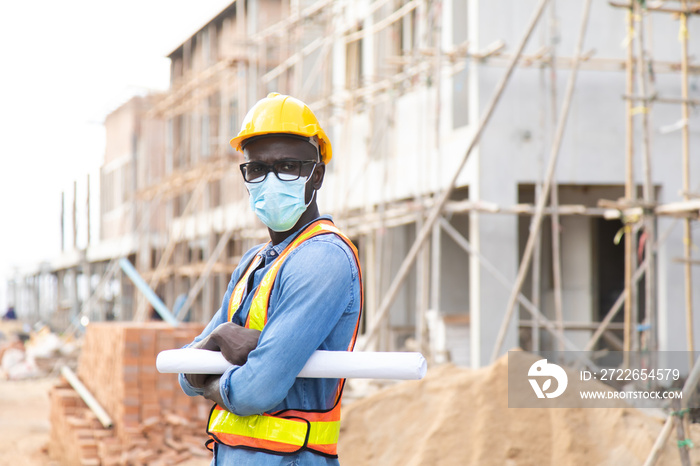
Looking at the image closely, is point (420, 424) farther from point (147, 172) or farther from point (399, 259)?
point (147, 172)

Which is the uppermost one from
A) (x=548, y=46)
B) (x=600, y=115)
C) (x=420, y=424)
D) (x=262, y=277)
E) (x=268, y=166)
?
(x=548, y=46)

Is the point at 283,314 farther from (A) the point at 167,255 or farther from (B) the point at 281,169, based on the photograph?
(A) the point at 167,255

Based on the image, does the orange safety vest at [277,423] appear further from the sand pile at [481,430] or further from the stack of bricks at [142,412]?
the stack of bricks at [142,412]

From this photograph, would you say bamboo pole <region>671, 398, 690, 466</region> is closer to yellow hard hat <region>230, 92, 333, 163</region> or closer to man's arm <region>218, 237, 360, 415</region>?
man's arm <region>218, 237, 360, 415</region>

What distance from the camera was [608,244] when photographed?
56.3 feet

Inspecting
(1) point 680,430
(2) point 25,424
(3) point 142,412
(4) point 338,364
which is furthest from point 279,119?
(2) point 25,424

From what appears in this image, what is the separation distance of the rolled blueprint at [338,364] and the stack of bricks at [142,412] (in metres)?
5.61

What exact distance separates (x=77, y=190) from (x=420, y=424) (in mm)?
33612

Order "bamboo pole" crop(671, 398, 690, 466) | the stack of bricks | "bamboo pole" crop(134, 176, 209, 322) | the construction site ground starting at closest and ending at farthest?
"bamboo pole" crop(671, 398, 690, 466)
the stack of bricks
the construction site ground
"bamboo pole" crop(134, 176, 209, 322)

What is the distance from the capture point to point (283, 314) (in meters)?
2.20

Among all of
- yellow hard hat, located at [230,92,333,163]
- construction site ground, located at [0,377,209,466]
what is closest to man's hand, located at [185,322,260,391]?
yellow hard hat, located at [230,92,333,163]

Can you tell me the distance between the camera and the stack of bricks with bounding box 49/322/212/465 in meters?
7.65

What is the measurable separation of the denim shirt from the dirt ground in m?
7.86

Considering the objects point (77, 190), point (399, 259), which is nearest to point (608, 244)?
point (399, 259)
